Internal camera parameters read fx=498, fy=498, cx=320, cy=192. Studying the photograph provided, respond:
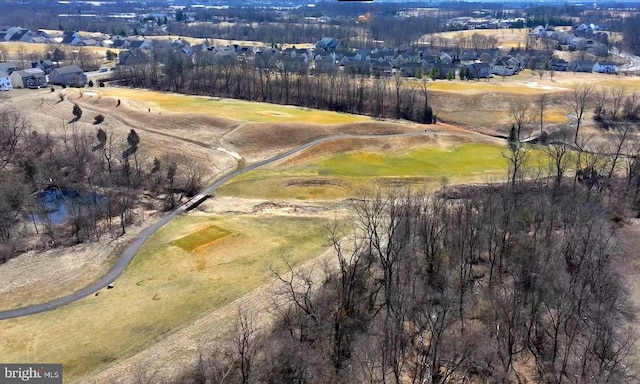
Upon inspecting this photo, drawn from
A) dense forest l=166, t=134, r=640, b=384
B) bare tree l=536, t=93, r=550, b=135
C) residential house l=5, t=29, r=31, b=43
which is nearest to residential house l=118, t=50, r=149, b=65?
residential house l=5, t=29, r=31, b=43

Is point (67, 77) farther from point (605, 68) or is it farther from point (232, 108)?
point (605, 68)

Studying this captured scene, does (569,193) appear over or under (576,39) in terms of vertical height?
under

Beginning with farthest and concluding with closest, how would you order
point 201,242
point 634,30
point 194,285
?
point 634,30, point 201,242, point 194,285

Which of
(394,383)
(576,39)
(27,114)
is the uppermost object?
(576,39)

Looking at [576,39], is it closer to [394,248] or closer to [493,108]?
[493,108]

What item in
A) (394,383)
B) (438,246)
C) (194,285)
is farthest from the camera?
(438,246)

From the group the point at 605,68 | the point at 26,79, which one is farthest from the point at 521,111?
the point at 26,79

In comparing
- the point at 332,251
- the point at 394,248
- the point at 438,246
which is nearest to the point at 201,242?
the point at 332,251

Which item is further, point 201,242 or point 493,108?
point 493,108
